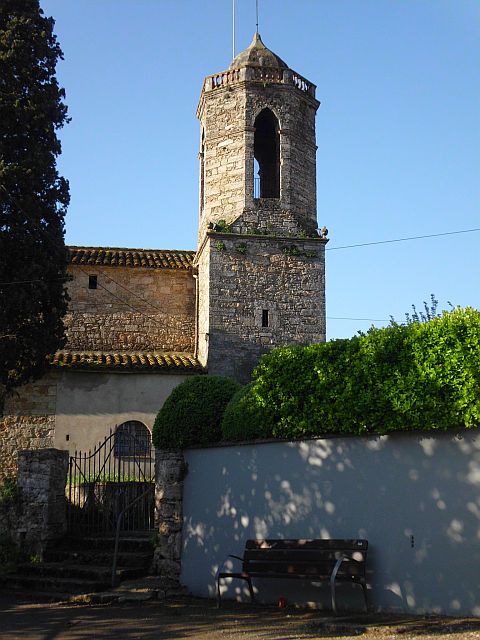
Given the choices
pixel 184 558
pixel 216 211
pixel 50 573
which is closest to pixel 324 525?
pixel 184 558

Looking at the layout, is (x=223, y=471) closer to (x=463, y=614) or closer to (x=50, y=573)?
(x=50, y=573)

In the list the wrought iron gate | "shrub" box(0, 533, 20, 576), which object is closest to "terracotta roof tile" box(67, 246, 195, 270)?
the wrought iron gate

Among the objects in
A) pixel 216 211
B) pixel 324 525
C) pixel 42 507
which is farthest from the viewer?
pixel 216 211

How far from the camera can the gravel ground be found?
29.0 feet

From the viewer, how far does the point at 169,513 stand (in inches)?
534

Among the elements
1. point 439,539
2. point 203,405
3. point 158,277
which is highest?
point 158,277

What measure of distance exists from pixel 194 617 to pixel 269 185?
15.4m

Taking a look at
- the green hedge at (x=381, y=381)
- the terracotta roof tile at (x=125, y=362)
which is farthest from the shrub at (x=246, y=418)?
the terracotta roof tile at (x=125, y=362)

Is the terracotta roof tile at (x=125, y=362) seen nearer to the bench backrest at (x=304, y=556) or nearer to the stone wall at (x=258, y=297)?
the stone wall at (x=258, y=297)

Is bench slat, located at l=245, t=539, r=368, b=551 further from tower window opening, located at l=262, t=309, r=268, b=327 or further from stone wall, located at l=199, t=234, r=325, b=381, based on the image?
tower window opening, located at l=262, t=309, r=268, b=327

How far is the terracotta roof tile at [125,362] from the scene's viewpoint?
21.1 m

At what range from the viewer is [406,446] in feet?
33.9

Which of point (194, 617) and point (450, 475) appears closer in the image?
point (450, 475)

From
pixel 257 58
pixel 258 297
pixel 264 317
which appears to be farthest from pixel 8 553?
pixel 257 58
